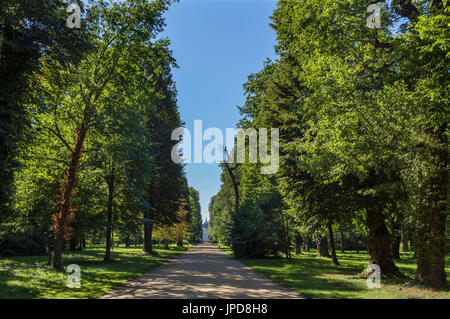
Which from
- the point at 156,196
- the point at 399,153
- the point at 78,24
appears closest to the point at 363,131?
the point at 399,153

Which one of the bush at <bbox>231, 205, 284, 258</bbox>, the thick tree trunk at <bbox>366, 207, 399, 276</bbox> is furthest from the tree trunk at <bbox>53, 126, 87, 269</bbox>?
the thick tree trunk at <bbox>366, 207, 399, 276</bbox>

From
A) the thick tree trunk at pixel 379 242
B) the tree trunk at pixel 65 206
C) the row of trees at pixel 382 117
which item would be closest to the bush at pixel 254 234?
the row of trees at pixel 382 117

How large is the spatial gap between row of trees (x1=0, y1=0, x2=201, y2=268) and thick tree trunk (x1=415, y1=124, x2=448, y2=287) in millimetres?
12791

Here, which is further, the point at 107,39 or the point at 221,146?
the point at 221,146

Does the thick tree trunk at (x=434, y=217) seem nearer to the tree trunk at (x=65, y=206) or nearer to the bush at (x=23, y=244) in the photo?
the tree trunk at (x=65, y=206)

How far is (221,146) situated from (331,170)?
1022 inches

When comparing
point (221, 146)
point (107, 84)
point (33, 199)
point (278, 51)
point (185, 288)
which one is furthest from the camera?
point (221, 146)

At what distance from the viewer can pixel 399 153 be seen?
10.4 m

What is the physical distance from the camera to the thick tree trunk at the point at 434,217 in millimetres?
10289

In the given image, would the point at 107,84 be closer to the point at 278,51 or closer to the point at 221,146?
the point at 278,51

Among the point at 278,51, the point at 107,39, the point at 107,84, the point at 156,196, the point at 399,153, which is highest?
the point at 278,51

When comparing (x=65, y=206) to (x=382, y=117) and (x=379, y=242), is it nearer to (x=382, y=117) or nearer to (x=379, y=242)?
(x=382, y=117)

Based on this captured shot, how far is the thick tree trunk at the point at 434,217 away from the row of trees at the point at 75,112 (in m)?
12.8
